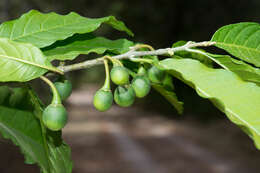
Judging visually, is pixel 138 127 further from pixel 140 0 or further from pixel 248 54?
pixel 248 54

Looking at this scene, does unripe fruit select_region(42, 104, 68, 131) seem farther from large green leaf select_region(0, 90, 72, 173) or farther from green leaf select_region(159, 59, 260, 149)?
green leaf select_region(159, 59, 260, 149)

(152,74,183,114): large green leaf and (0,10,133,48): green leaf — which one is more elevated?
(0,10,133,48): green leaf

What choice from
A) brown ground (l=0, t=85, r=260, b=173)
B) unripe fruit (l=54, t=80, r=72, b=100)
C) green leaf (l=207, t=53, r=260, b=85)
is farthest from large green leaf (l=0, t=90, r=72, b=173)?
brown ground (l=0, t=85, r=260, b=173)

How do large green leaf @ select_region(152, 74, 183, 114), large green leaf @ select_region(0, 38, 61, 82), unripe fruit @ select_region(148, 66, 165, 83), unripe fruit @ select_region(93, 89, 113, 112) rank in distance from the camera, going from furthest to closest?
large green leaf @ select_region(152, 74, 183, 114) < unripe fruit @ select_region(148, 66, 165, 83) < unripe fruit @ select_region(93, 89, 113, 112) < large green leaf @ select_region(0, 38, 61, 82)

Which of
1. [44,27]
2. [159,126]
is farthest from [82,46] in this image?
[159,126]

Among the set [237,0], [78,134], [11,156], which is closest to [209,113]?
[237,0]

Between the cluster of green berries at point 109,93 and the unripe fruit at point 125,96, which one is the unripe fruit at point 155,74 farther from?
the unripe fruit at point 125,96
